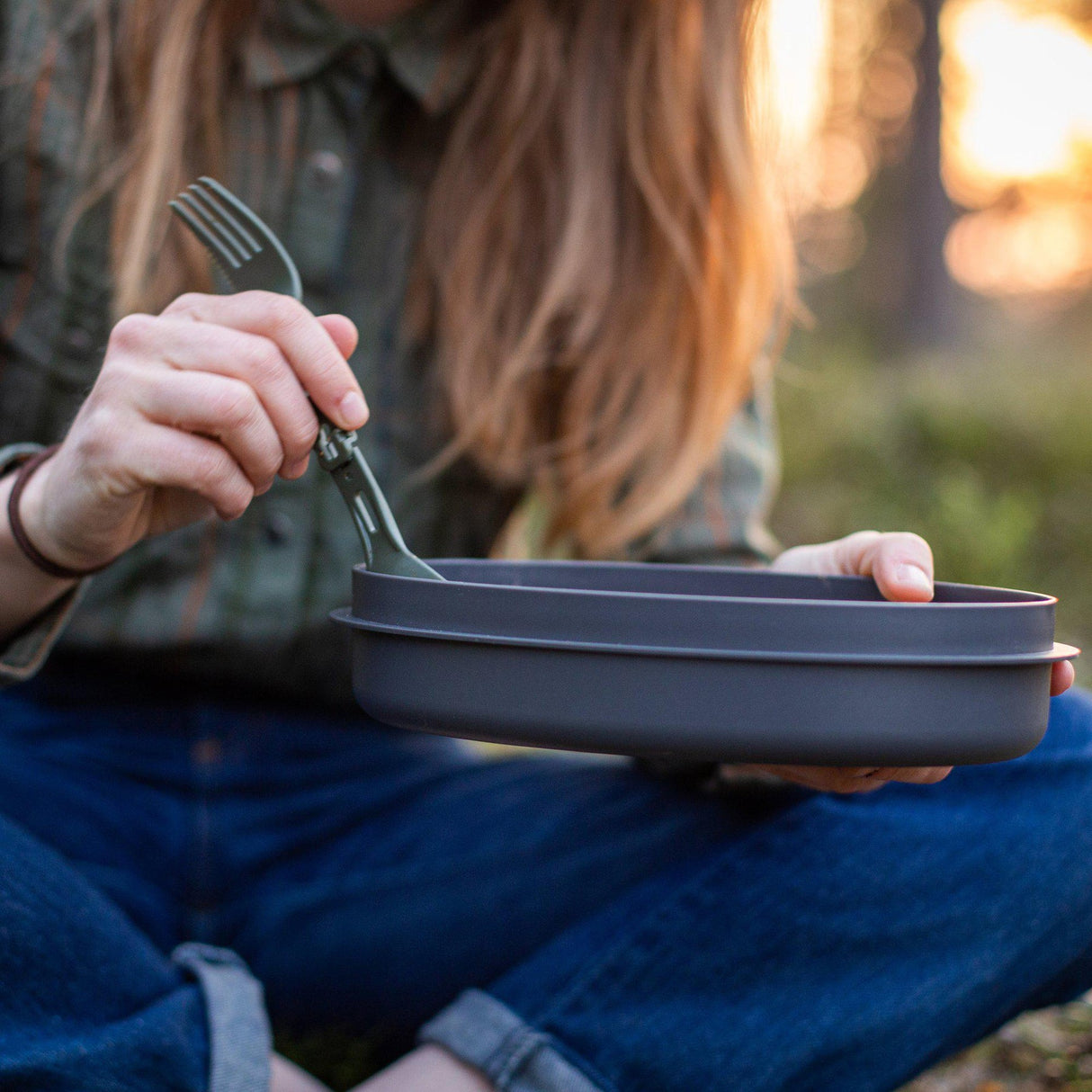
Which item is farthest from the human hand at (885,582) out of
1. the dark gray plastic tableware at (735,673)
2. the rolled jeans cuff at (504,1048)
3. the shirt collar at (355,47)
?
the shirt collar at (355,47)

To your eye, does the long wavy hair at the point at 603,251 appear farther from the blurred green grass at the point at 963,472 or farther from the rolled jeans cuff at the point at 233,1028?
the blurred green grass at the point at 963,472

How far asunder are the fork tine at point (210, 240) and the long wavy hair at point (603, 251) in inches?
17.6

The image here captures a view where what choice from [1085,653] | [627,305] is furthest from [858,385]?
[627,305]

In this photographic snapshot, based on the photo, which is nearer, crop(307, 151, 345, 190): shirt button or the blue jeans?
the blue jeans

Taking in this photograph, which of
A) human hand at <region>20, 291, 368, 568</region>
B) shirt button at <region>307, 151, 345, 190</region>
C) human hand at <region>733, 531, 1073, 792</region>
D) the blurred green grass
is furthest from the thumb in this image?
the blurred green grass

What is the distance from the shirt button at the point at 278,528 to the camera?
45.2 inches

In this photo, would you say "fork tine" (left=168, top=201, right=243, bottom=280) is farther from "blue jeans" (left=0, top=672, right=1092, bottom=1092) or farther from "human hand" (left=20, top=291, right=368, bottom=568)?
"blue jeans" (left=0, top=672, right=1092, bottom=1092)

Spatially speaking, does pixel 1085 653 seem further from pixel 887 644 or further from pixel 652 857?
pixel 887 644

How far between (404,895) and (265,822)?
0.57ft

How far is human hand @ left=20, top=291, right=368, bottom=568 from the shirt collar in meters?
0.52

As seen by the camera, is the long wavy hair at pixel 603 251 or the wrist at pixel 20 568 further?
the long wavy hair at pixel 603 251

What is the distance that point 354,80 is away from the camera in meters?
1.16

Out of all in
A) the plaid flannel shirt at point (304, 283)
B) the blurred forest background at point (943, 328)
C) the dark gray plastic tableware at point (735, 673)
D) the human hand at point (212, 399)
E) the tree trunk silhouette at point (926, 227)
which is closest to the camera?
the dark gray plastic tableware at point (735, 673)

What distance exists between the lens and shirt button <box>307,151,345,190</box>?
115cm
